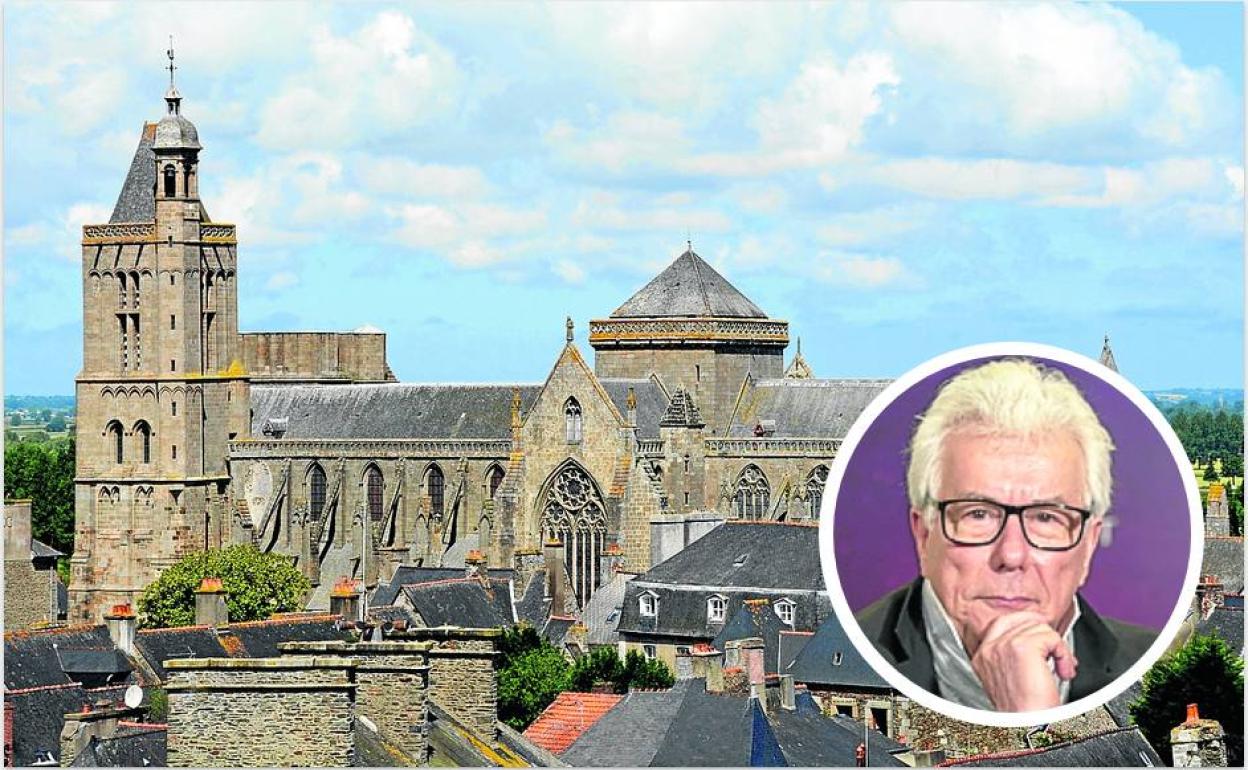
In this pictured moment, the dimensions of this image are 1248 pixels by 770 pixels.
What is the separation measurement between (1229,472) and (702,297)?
2856 inches

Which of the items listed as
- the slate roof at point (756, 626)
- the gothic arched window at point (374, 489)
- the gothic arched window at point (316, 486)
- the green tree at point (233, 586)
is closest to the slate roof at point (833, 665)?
the slate roof at point (756, 626)

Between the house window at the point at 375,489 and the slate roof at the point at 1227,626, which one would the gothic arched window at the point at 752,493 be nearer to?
the house window at the point at 375,489

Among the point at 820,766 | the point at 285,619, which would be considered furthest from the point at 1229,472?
the point at 820,766

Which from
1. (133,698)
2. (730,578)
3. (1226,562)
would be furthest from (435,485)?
(133,698)

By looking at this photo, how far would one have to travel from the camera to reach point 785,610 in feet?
227

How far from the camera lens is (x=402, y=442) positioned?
4040 inches

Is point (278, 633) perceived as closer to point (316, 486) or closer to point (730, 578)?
point (730, 578)

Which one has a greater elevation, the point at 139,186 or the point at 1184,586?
the point at 139,186

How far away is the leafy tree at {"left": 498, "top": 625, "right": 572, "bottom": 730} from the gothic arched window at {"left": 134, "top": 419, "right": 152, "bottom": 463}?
1543 inches

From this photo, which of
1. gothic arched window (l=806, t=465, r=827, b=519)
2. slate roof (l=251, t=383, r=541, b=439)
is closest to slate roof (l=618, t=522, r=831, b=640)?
gothic arched window (l=806, t=465, r=827, b=519)

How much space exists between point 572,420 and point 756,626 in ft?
93.6

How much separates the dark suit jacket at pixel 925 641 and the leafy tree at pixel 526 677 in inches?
1247

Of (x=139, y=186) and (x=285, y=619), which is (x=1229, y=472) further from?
(x=285, y=619)

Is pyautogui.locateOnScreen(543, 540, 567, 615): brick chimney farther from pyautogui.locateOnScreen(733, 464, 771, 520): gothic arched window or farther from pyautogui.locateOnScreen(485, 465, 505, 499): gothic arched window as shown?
pyautogui.locateOnScreen(485, 465, 505, 499): gothic arched window
